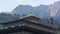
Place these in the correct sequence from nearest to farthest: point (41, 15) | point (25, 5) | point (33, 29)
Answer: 1. point (33, 29)
2. point (41, 15)
3. point (25, 5)

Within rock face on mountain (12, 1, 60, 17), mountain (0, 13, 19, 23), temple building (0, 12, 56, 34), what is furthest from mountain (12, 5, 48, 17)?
temple building (0, 12, 56, 34)

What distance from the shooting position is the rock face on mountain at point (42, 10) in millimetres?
5538

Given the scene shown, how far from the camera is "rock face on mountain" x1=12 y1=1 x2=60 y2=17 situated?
5.54 metres

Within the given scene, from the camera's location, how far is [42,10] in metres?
5.57

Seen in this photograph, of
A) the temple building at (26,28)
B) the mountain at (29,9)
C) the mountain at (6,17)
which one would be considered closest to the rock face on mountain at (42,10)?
the mountain at (29,9)

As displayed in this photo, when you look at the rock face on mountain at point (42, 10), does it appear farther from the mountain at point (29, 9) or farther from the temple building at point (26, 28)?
the temple building at point (26, 28)

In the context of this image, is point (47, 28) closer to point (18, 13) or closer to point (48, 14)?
point (48, 14)

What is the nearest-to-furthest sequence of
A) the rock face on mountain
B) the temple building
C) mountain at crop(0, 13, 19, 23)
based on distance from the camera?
the temple building < mountain at crop(0, 13, 19, 23) < the rock face on mountain

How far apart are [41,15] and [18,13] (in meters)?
0.73

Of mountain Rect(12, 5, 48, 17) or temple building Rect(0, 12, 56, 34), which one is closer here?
temple building Rect(0, 12, 56, 34)

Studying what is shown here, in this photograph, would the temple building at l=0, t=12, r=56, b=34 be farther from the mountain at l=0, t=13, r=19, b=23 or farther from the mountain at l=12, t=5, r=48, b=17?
the mountain at l=12, t=5, r=48, b=17


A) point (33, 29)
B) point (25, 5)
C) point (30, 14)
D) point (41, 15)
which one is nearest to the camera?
point (33, 29)

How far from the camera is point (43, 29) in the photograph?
15.4 ft

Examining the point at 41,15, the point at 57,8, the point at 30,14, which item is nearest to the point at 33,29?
the point at 30,14
